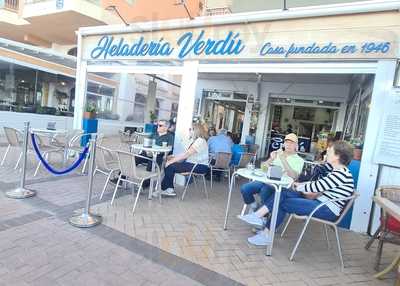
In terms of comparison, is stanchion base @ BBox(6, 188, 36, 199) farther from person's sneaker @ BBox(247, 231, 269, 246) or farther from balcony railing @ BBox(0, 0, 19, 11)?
balcony railing @ BBox(0, 0, 19, 11)

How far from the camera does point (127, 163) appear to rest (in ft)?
12.8

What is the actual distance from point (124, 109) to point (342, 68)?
1203 cm

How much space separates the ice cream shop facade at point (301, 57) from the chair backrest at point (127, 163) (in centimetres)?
195

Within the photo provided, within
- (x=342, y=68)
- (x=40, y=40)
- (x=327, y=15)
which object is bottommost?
(x=342, y=68)

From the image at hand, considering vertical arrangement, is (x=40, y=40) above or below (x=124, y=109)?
above

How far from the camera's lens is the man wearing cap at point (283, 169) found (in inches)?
146

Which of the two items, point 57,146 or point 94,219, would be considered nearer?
point 94,219

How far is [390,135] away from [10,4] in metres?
16.1

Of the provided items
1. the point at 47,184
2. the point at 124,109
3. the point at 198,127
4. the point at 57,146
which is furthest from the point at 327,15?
the point at 124,109

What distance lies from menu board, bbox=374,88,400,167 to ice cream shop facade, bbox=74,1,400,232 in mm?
11

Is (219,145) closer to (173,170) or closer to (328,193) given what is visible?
(173,170)

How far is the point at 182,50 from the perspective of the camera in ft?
18.8

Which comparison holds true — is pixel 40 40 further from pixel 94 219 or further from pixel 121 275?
pixel 121 275

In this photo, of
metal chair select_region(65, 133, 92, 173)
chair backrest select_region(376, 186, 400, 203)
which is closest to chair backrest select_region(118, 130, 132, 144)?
metal chair select_region(65, 133, 92, 173)
